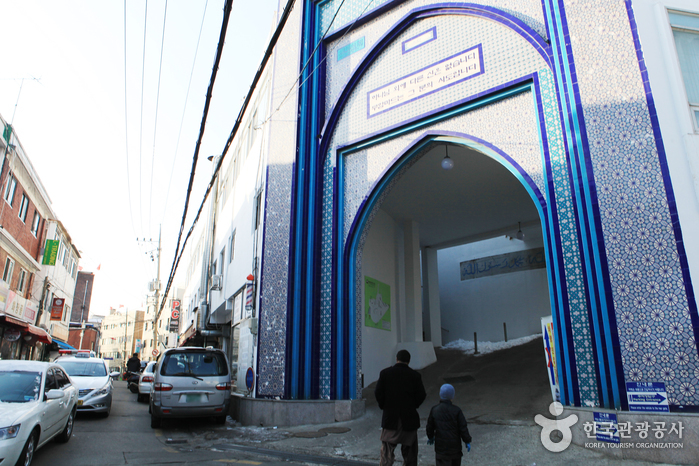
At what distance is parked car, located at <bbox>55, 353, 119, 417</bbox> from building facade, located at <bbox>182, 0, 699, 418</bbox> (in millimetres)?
3198

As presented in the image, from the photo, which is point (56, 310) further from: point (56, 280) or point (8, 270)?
point (8, 270)

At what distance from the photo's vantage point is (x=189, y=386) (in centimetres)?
879

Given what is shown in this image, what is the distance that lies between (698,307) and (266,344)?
7.19 metres

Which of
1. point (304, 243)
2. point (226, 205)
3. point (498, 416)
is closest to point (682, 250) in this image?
point (498, 416)

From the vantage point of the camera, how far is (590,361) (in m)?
6.04

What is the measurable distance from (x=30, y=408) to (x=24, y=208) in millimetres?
18890

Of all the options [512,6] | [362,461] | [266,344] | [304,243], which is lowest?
[362,461]

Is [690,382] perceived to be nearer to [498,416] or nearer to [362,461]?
[498,416]

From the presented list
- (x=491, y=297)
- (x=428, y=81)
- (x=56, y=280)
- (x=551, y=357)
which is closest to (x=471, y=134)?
(x=428, y=81)

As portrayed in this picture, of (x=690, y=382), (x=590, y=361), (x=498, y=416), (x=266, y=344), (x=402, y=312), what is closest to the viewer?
(x=690, y=382)

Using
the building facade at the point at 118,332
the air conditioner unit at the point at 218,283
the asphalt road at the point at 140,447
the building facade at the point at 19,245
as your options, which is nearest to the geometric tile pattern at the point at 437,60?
the asphalt road at the point at 140,447

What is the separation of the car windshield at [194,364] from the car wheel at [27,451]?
3507 mm

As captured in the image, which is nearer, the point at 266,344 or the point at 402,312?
the point at 266,344

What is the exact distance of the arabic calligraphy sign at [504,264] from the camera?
52.1 feet
